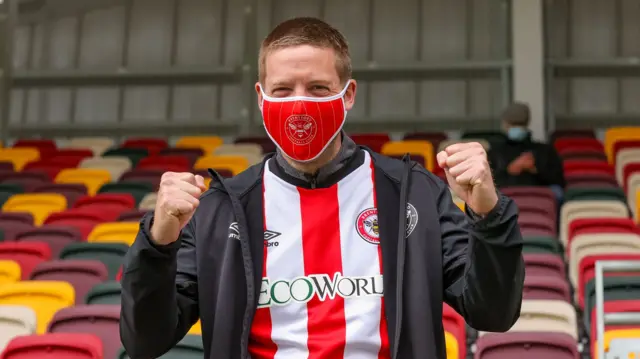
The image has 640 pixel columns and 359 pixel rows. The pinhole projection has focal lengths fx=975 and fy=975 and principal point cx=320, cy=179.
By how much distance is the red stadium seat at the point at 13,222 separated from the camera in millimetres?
6938

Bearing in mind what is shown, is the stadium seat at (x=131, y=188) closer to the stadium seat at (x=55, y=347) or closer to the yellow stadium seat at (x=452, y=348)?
the stadium seat at (x=55, y=347)

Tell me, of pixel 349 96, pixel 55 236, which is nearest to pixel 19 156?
pixel 55 236

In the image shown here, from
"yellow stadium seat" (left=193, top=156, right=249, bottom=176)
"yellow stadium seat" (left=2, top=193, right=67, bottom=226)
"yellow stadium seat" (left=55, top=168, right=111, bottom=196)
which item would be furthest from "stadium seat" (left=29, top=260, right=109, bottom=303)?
"yellow stadium seat" (left=193, top=156, right=249, bottom=176)

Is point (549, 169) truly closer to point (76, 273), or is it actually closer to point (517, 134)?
point (517, 134)

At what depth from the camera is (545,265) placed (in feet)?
18.0

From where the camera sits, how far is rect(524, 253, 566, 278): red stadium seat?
17.9 ft

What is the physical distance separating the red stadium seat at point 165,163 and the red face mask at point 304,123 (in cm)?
691

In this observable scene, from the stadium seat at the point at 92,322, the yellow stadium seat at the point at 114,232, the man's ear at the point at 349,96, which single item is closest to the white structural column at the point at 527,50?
the yellow stadium seat at the point at 114,232

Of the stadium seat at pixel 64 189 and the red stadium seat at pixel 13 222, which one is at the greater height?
the stadium seat at pixel 64 189

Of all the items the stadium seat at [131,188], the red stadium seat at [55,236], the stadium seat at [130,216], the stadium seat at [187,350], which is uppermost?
the stadium seat at [131,188]

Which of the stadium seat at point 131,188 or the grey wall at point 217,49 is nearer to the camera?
the stadium seat at point 131,188

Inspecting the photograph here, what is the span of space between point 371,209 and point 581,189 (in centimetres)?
563

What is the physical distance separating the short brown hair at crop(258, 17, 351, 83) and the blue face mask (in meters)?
5.78

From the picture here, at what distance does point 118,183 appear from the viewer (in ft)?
26.3
